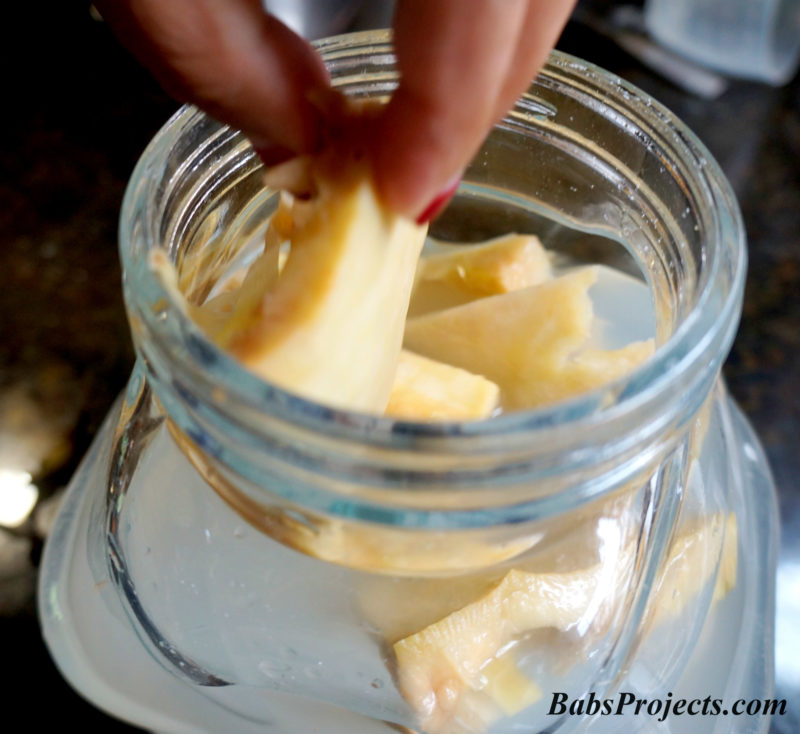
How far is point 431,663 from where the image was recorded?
341mm

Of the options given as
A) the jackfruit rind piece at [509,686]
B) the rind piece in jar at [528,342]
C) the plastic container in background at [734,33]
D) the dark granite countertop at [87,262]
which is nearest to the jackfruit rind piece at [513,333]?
the rind piece in jar at [528,342]

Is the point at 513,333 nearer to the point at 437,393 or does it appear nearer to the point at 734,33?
the point at 437,393

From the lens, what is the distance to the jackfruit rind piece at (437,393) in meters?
0.36

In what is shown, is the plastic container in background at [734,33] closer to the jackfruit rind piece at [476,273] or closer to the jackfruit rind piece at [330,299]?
the jackfruit rind piece at [476,273]

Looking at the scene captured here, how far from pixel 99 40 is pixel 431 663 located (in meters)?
0.75

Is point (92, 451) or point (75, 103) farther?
point (75, 103)

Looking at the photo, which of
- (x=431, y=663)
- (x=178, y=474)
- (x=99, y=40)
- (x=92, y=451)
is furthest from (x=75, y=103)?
(x=431, y=663)

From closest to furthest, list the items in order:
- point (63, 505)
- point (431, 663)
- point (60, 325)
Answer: point (431, 663) < point (63, 505) < point (60, 325)

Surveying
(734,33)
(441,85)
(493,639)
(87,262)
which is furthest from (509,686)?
(734,33)

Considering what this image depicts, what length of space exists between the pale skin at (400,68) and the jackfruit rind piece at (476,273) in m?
0.19

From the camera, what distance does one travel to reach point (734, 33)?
89 cm

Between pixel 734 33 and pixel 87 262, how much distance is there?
68 cm

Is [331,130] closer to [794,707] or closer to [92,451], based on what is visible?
[92,451]

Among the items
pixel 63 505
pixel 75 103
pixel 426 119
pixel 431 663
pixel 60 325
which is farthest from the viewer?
pixel 75 103
